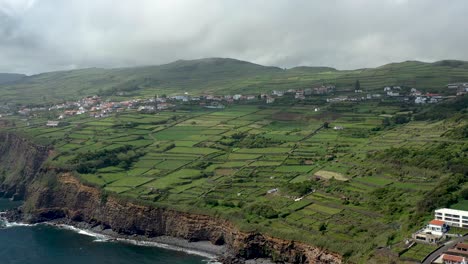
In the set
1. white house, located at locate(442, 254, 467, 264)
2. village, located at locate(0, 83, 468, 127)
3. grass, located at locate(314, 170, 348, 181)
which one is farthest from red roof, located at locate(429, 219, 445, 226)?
village, located at locate(0, 83, 468, 127)

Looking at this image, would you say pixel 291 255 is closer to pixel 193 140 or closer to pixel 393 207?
pixel 393 207

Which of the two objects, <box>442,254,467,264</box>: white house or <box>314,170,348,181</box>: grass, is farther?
<box>314,170,348,181</box>: grass

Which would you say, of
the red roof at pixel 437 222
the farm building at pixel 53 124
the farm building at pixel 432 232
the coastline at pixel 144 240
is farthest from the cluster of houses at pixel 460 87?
the farm building at pixel 53 124

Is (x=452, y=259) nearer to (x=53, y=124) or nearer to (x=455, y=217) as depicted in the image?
(x=455, y=217)

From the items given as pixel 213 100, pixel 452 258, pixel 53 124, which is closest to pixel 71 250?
pixel 452 258

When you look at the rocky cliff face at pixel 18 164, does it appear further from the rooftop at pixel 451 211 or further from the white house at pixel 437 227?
the rooftop at pixel 451 211

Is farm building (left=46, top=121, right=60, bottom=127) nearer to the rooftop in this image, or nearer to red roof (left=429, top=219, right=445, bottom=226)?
the rooftop
